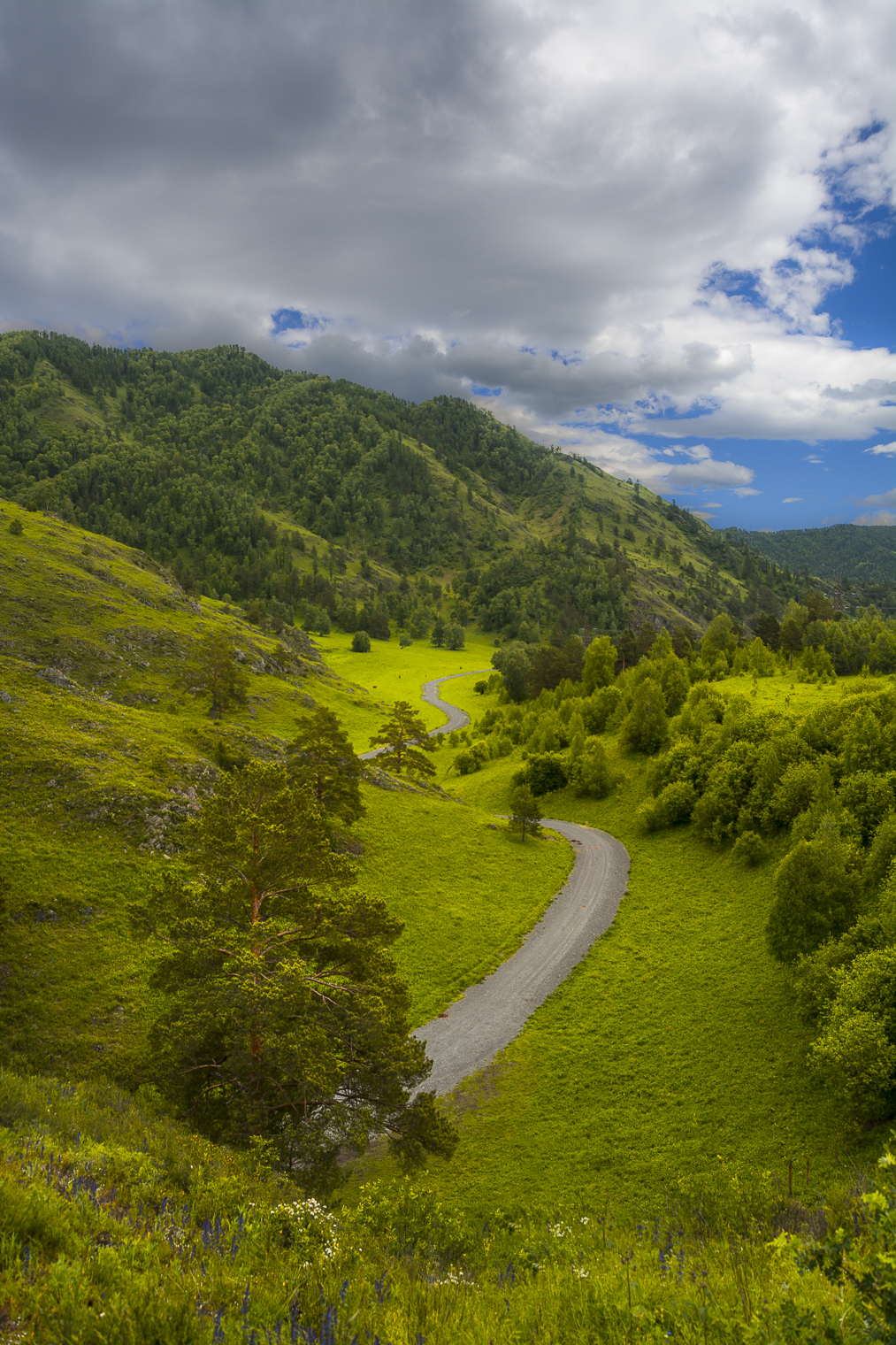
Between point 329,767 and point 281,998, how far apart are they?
29.0 m

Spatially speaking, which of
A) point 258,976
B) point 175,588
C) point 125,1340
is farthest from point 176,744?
point 175,588

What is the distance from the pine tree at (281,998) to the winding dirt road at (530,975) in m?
7.11

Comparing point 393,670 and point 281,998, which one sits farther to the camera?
point 393,670

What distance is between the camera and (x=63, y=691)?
160 feet

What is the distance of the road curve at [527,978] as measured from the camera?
2759 cm

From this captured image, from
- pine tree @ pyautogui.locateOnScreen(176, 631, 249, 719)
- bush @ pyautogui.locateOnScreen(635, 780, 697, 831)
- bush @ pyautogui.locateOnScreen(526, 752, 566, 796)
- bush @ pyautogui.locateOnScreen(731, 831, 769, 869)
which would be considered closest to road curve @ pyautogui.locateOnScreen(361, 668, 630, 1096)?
bush @ pyautogui.locateOnScreen(635, 780, 697, 831)

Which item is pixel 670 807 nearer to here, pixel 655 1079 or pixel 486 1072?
pixel 655 1079

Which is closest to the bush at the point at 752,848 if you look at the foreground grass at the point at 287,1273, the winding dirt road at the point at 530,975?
the winding dirt road at the point at 530,975

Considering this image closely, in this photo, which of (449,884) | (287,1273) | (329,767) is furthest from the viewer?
(449,884)

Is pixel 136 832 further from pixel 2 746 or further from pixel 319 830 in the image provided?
pixel 319 830

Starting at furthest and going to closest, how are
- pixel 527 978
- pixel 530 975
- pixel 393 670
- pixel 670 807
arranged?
1. pixel 393 670
2. pixel 670 807
3. pixel 530 975
4. pixel 527 978

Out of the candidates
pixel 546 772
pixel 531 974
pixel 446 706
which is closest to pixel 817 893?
pixel 531 974

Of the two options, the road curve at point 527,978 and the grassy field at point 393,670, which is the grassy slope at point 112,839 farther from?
the grassy field at point 393,670

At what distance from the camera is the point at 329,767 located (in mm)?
41469
